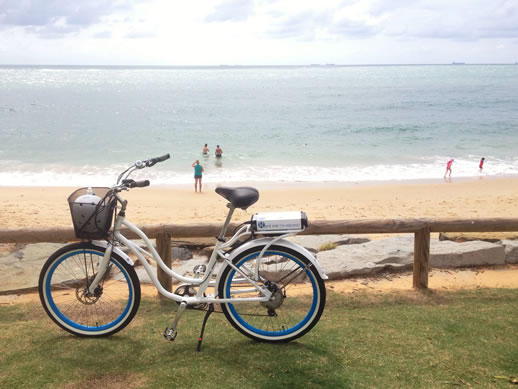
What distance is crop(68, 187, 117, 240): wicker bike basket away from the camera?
3488 mm

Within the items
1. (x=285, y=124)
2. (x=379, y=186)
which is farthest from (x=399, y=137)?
(x=379, y=186)

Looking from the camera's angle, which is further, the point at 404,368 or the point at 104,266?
the point at 104,266

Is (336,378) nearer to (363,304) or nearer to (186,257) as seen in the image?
(363,304)

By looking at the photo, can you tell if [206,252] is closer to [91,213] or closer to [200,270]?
[200,270]

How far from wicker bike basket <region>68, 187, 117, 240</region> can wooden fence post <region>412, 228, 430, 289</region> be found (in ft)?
9.38

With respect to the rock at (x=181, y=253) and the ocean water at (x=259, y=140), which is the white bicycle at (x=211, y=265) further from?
the ocean water at (x=259, y=140)

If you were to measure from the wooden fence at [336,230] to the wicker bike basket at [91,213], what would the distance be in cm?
78

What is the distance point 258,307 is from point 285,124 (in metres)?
41.8

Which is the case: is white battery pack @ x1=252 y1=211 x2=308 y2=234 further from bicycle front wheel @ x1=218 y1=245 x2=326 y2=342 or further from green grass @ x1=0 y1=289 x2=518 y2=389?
green grass @ x1=0 y1=289 x2=518 y2=389

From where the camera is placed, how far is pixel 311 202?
16219mm

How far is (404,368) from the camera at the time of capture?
3.39 meters

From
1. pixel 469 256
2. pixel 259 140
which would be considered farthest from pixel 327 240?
pixel 259 140

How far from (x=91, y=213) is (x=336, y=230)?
2.18 m

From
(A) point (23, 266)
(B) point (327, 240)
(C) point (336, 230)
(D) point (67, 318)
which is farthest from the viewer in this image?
Answer: (B) point (327, 240)
